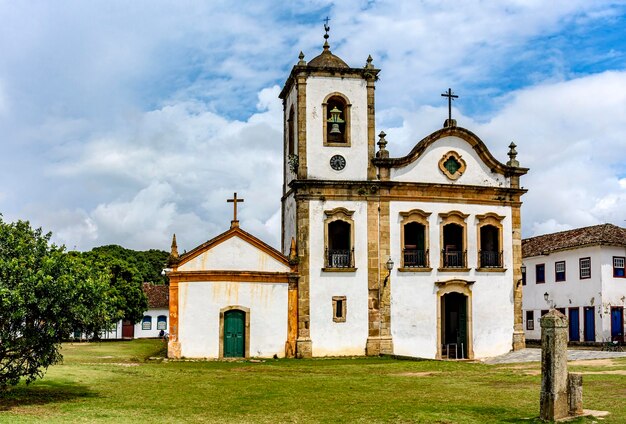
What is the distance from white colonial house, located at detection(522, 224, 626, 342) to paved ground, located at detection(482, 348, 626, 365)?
808 cm

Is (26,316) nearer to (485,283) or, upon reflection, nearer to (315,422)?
(315,422)

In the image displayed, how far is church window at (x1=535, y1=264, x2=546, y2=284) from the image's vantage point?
137 feet

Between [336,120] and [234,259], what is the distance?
6.71 meters

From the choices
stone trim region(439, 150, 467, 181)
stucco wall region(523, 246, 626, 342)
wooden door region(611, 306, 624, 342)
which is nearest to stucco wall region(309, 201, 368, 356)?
stone trim region(439, 150, 467, 181)

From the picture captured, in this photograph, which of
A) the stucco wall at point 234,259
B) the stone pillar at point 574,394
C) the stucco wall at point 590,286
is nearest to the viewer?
the stone pillar at point 574,394

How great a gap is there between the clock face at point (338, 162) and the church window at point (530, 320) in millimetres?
19984

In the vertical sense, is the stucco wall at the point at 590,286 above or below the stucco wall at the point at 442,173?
below

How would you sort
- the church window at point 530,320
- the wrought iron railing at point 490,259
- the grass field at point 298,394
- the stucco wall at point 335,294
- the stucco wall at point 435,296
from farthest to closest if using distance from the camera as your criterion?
the church window at point 530,320, the wrought iron railing at point 490,259, the stucco wall at point 435,296, the stucco wall at point 335,294, the grass field at point 298,394

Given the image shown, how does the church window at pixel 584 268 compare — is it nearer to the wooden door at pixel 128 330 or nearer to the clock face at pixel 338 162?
the clock face at pixel 338 162

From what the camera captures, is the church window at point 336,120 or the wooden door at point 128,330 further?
the wooden door at point 128,330

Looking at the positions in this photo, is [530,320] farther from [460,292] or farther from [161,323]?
[161,323]

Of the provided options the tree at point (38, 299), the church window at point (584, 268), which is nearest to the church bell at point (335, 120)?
the tree at point (38, 299)

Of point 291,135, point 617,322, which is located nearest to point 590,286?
point 617,322

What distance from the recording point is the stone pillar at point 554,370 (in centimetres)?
1199
